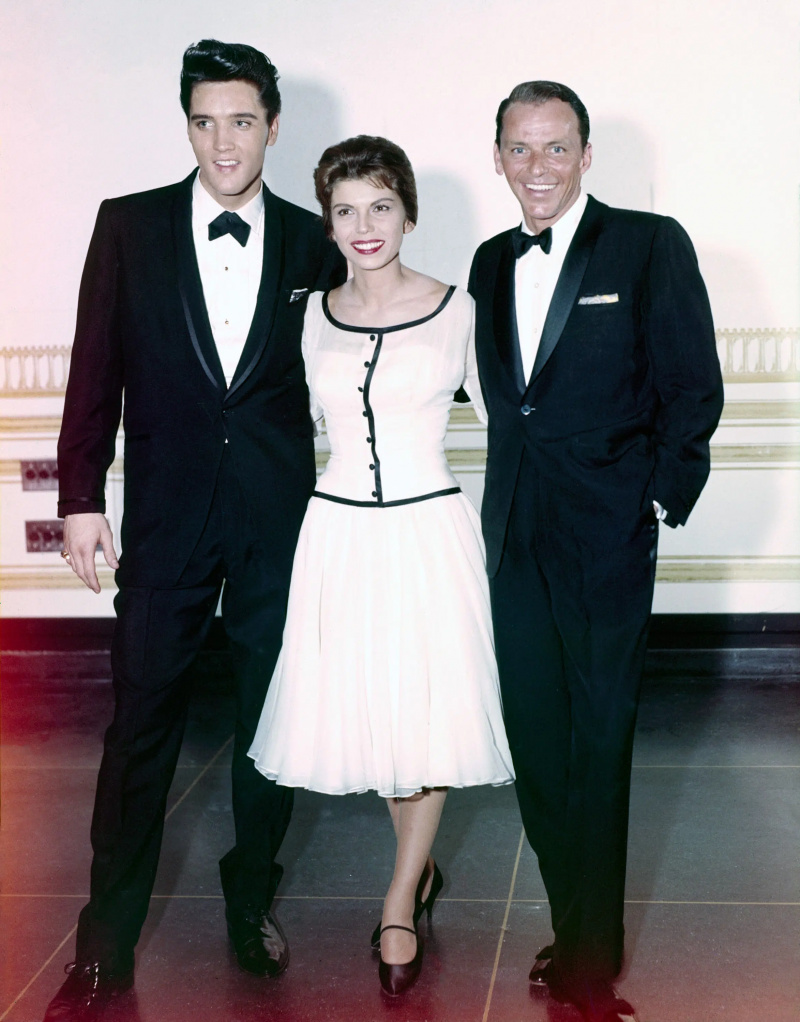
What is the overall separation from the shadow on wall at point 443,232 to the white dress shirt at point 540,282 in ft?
6.74

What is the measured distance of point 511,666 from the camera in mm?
2285

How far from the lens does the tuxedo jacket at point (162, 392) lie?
2.36 meters

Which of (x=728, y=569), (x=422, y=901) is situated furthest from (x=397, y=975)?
(x=728, y=569)

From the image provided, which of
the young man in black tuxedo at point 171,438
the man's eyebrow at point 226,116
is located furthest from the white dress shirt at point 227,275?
the man's eyebrow at point 226,116

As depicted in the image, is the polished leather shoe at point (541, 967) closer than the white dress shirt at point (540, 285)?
No

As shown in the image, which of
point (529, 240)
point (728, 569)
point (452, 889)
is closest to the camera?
point (529, 240)

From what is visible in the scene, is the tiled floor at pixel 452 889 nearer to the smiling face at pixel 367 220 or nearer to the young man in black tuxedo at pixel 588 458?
the young man in black tuxedo at pixel 588 458

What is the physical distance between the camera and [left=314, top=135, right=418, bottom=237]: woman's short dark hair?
2.30m

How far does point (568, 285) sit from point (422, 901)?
1317 millimetres

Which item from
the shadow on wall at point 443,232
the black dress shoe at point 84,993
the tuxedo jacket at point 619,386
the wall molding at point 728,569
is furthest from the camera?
the wall molding at point 728,569

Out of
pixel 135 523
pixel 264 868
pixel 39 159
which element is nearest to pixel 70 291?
pixel 39 159

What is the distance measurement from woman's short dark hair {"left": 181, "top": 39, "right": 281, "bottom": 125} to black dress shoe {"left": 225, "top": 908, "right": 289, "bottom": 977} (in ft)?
5.21

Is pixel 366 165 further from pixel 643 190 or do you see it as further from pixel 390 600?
pixel 643 190

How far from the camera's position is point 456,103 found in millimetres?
4195
